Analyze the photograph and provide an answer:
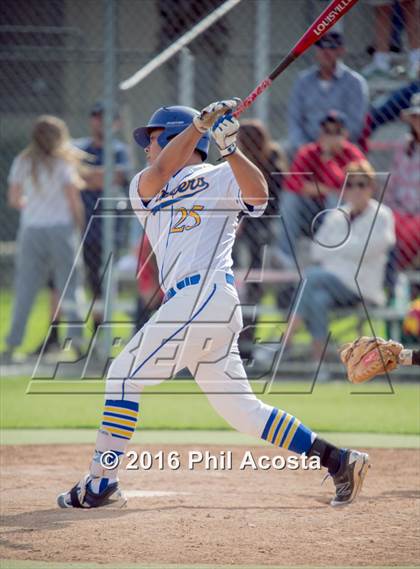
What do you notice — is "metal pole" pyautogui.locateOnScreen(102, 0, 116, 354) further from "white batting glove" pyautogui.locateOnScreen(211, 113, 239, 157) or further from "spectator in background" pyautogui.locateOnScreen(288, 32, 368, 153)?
"white batting glove" pyautogui.locateOnScreen(211, 113, 239, 157)

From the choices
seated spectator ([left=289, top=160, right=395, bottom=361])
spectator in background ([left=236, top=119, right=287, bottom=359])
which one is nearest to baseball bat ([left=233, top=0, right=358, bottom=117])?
spectator in background ([left=236, top=119, right=287, bottom=359])

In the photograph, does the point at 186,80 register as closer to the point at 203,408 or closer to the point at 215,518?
the point at 203,408

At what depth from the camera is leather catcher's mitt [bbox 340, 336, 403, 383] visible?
5.16m

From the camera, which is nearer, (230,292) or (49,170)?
(230,292)

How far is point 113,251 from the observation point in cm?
1012

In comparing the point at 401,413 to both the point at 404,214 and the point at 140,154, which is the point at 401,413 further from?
the point at 140,154

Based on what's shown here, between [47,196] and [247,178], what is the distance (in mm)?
5599

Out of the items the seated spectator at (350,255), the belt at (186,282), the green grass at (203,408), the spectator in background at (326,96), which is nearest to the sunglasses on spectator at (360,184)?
the seated spectator at (350,255)

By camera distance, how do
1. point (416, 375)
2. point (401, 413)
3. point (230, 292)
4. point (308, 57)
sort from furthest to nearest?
point (308, 57), point (416, 375), point (401, 413), point (230, 292)

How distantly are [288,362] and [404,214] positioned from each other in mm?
Answer: 1751

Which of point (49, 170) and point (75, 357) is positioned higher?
point (49, 170)

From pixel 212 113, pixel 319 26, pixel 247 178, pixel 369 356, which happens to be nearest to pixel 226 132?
pixel 212 113

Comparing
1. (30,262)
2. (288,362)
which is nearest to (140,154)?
(30,262)

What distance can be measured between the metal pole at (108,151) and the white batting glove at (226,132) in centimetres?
502
